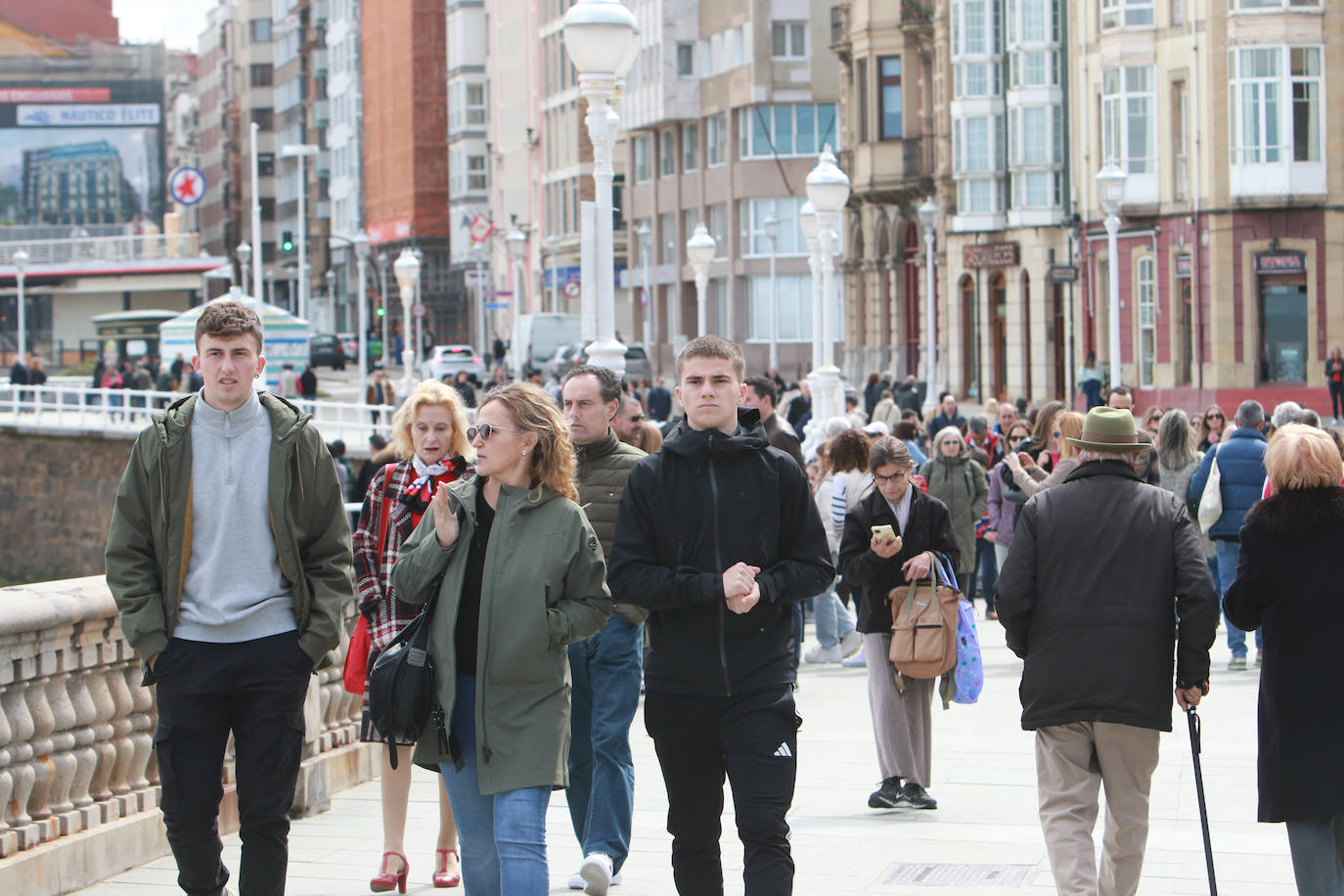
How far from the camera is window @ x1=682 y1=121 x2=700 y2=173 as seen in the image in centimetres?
7394

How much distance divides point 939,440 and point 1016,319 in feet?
113

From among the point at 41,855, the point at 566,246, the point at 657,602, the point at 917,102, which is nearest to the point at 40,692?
the point at 41,855

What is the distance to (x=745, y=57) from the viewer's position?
69875 millimetres

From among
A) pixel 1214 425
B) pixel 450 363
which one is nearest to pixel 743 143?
pixel 450 363

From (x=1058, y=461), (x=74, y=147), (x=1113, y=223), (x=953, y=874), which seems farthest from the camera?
(x=74, y=147)

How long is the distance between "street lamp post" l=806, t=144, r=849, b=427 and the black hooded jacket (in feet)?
55.6

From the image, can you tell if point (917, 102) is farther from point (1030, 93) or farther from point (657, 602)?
point (657, 602)

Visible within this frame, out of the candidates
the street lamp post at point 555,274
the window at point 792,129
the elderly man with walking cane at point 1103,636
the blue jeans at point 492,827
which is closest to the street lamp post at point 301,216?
the street lamp post at point 555,274

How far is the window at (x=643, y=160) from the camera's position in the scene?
256 feet

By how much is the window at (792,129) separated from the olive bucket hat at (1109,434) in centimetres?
6285

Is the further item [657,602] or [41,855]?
[41,855]

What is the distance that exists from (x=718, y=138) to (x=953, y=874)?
6552 cm

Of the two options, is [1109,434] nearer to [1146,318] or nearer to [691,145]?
[1146,318]

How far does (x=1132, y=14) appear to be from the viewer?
147 ft
